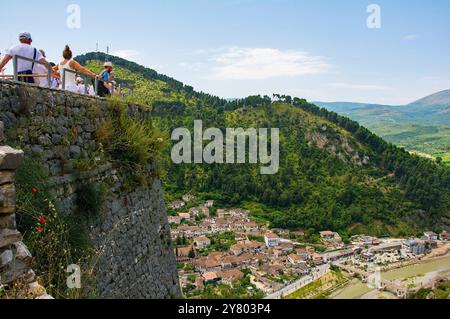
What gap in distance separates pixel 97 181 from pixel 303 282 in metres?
38.2

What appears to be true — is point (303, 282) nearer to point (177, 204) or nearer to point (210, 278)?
point (210, 278)

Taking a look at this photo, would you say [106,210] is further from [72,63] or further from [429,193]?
[429,193]

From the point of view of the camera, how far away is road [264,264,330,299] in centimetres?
3354

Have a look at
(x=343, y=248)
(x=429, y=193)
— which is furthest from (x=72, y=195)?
(x=429, y=193)

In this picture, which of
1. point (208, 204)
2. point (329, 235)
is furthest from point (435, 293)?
point (208, 204)

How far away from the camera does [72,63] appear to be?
20.5 ft

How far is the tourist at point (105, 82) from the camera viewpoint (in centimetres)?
679

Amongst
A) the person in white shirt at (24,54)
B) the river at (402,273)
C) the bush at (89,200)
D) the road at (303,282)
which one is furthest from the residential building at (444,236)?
the person in white shirt at (24,54)

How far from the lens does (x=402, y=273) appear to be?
1831 inches

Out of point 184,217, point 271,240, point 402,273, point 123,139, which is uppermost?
point 123,139

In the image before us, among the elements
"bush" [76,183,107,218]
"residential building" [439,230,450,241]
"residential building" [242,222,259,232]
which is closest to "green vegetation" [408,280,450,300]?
"bush" [76,183,107,218]

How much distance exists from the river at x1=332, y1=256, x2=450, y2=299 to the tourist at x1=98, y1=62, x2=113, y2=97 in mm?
32338

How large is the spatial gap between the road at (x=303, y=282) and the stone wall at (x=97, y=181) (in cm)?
2644

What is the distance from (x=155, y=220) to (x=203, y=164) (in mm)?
65744
